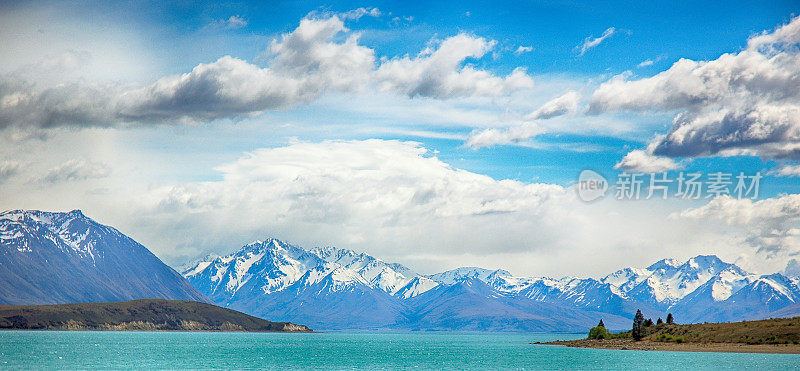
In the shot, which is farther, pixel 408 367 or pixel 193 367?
pixel 408 367

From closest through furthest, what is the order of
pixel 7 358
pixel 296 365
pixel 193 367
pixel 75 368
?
pixel 75 368
pixel 193 367
pixel 7 358
pixel 296 365

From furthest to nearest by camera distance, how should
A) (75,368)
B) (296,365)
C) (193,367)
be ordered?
(296,365), (193,367), (75,368)

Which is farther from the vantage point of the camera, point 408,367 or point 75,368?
point 408,367

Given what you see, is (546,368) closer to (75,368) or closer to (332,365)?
(332,365)

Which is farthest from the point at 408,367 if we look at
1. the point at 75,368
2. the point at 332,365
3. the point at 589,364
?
the point at 75,368

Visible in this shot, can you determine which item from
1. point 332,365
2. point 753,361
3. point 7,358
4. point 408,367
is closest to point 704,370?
point 753,361

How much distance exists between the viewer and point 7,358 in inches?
6969

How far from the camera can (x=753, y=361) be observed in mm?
179250

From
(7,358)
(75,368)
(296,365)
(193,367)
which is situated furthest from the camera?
(296,365)

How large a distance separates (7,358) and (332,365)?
3104 inches

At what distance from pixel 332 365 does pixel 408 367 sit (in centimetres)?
2078

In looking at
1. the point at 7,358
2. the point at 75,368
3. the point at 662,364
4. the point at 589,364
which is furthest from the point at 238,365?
the point at 662,364

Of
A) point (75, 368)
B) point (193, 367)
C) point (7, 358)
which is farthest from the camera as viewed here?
point (7, 358)

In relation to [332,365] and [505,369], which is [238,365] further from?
[505,369]
